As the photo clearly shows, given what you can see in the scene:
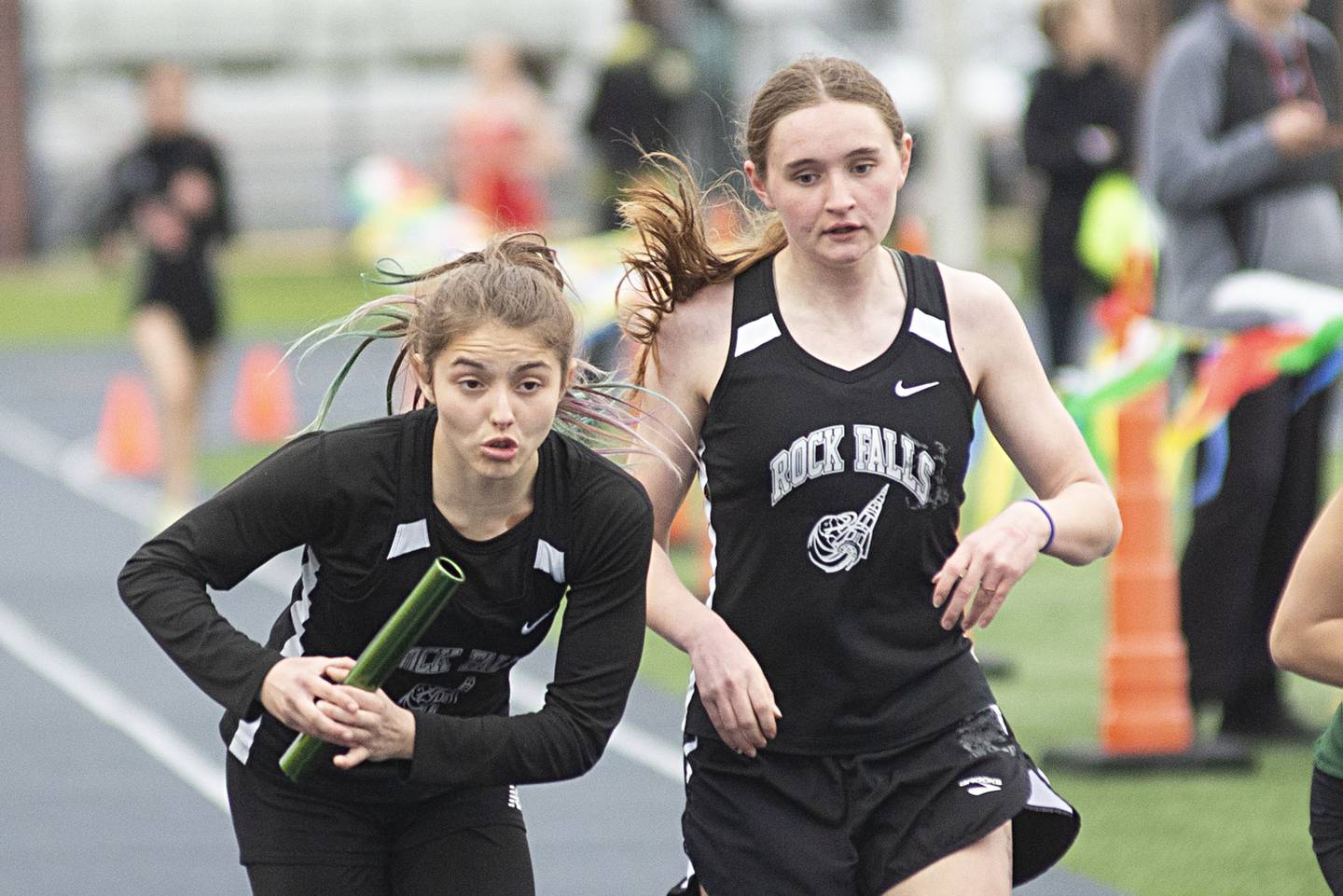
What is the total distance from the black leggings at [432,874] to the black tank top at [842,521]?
0.53m

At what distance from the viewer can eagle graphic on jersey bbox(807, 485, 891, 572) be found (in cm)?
391

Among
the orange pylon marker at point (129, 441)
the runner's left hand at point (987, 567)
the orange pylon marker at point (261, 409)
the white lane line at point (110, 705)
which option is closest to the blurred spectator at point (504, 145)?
the orange pylon marker at point (261, 409)

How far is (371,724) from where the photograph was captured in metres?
3.56

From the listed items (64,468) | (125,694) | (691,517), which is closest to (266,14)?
(64,468)

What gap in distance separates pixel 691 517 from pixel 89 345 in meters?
14.1

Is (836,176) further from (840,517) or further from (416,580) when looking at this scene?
(416,580)

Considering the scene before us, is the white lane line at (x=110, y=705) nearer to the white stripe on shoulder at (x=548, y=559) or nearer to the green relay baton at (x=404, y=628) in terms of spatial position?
the white stripe on shoulder at (x=548, y=559)

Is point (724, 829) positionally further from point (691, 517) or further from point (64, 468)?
point (64, 468)

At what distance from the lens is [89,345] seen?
2394cm

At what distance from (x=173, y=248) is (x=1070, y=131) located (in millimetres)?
5340

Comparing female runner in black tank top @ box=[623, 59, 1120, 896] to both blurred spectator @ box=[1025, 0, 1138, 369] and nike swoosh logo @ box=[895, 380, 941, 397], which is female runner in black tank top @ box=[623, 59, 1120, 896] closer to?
nike swoosh logo @ box=[895, 380, 941, 397]

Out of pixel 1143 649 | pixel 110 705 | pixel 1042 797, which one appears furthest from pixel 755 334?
pixel 110 705

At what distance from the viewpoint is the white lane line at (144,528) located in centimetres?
771

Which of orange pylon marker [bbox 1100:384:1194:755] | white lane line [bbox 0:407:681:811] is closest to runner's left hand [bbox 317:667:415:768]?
white lane line [bbox 0:407:681:811]
